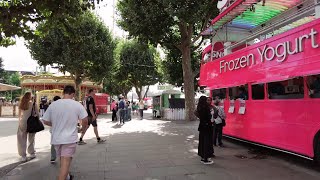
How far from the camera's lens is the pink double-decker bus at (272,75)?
21.4 ft

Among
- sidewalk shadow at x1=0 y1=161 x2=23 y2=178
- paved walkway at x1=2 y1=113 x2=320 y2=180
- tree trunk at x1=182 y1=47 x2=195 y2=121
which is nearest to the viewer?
paved walkway at x1=2 y1=113 x2=320 y2=180

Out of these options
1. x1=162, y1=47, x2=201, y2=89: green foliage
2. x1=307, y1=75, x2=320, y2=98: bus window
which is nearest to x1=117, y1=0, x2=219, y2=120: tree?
x1=162, y1=47, x2=201, y2=89: green foliage

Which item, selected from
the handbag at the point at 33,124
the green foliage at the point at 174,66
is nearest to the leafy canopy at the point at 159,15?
the green foliage at the point at 174,66

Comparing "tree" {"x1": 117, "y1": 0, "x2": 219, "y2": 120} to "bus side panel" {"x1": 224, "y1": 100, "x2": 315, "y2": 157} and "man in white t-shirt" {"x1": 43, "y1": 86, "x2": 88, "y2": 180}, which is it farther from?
"man in white t-shirt" {"x1": 43, "y1": 86, "x2": 88, "y2": 180}

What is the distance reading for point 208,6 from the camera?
15.5 m

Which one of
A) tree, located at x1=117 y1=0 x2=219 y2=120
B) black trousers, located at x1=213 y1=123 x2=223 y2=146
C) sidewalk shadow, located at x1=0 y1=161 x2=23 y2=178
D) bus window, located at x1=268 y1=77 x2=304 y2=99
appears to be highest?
tree, located at x1=117 y1=0 x2=219 y2=120

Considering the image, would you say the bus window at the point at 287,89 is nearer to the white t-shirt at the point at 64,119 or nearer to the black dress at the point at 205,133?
the black dress at the point at 205,133

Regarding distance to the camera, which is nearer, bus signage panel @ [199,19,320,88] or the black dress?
bus signage panel @ [199,19,320,88]

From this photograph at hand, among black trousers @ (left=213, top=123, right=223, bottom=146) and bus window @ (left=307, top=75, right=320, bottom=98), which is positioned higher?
bus window @ (left=307, top=75, right=320, bottom=98)

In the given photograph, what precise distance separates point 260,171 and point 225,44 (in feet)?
16.3

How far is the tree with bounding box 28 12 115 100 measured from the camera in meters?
26.9

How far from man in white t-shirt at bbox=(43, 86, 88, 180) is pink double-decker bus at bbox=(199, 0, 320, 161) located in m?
4.55

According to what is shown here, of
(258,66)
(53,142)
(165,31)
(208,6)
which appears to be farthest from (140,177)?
(165,31)

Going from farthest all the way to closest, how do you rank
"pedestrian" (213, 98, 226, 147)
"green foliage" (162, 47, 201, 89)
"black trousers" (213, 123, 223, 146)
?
"green foliage" (162, 47, 201, 89) < "black trousers" (213, 123, 223, 146) < "pedestrian" (213, 98, 226, 147)
